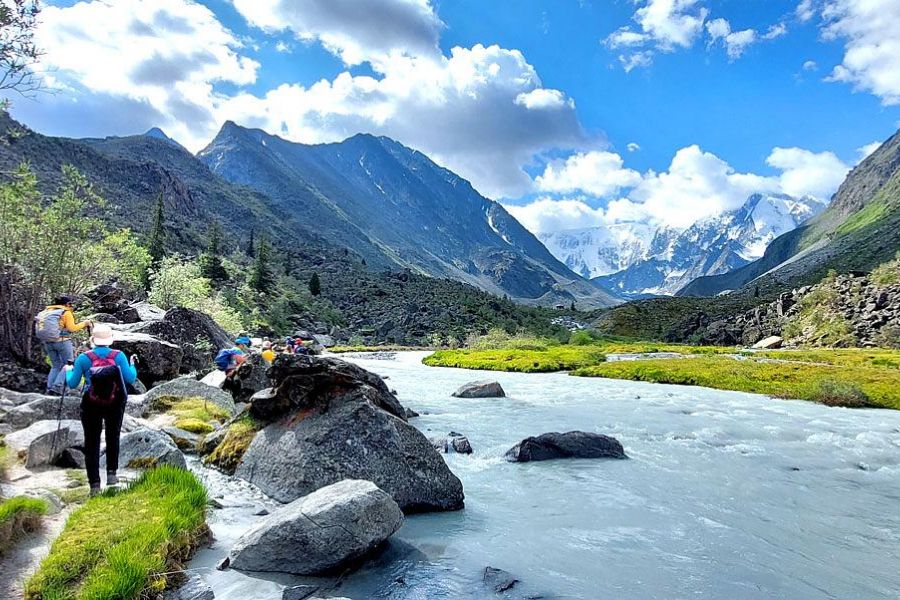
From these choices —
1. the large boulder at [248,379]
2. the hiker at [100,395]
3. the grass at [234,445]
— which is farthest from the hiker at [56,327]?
the hiker at [100,395]

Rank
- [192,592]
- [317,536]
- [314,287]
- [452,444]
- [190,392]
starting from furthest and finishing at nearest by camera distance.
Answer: [314,287], [190,392], [452,444], [317,536], [192,592]

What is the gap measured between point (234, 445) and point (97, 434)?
4514 millimetres

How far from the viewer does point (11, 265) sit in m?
18.3

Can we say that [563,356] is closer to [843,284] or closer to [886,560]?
[886,560]

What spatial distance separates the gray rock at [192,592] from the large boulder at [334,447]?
394 cm

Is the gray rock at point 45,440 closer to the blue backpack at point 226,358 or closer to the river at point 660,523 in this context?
the river at point 660,523

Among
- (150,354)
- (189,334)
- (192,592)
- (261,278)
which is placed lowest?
(192,592)

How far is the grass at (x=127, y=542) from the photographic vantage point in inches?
241

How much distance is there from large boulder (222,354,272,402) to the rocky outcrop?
6.85m

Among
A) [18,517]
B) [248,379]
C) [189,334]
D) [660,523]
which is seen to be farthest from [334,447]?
[189,334]

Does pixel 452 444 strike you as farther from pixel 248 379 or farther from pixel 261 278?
pixel 261 278

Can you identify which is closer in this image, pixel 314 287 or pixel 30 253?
pixel 30 253

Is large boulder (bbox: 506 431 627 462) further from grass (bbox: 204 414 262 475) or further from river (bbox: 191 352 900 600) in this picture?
grass (bbox: 204 414 262 475)

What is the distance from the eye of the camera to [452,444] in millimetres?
17031
